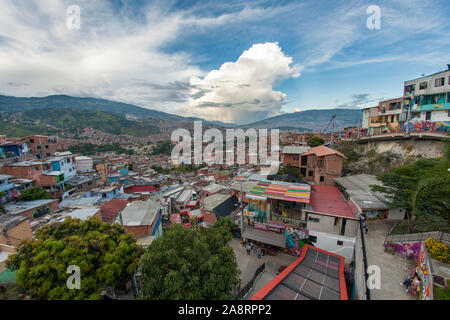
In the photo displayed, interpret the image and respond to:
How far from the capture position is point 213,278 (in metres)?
7.63

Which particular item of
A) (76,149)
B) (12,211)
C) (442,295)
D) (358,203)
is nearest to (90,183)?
(12,211)

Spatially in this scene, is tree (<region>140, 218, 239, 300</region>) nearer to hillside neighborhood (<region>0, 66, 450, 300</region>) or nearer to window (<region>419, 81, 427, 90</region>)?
hillside neighborhood (<region>0, 66, 450, 300</region>)

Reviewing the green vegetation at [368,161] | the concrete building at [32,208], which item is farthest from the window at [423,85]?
the concrete building at [32,208]

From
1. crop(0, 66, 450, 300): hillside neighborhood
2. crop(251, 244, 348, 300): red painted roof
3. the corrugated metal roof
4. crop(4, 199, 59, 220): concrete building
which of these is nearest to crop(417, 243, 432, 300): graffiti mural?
crop(0, 66, 450, 300): hillside neighborhood

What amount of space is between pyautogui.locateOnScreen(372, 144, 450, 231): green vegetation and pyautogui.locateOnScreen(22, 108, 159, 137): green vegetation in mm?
148325

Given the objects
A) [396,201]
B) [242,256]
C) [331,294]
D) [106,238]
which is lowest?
[242,256]

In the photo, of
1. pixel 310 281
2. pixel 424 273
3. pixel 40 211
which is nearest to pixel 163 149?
pixel 40 211

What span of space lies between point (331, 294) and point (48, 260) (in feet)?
42.6

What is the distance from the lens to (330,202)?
15797mm

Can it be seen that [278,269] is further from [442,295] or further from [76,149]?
[76,149]

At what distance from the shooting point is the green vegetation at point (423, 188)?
9219 millimetres

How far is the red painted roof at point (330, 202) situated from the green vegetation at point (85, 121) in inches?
5595

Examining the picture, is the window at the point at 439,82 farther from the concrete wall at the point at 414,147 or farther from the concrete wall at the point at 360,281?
the concrete wall at the point at 360,281
